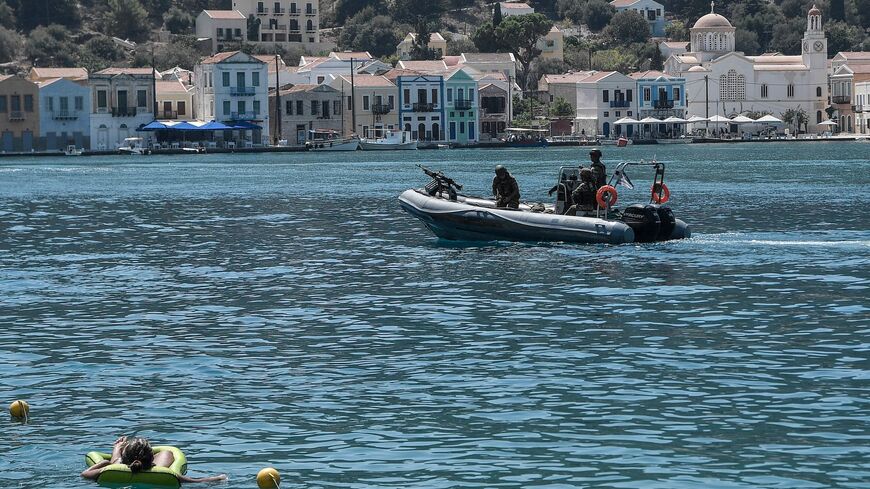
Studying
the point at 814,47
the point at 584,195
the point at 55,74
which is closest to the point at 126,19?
the point at 55,74

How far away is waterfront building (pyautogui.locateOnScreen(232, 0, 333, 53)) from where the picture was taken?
568 feet

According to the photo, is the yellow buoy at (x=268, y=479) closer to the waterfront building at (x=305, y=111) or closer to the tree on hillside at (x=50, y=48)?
the waterfront building at (x=305, y=111)

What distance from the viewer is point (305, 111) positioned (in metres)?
131

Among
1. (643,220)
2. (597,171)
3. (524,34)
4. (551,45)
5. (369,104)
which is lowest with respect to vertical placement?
(643,220)

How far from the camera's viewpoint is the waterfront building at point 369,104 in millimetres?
132500

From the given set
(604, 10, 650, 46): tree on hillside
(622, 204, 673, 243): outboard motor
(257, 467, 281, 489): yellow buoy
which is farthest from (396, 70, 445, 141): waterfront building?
(257, 467, 281, 489): yellow buoy

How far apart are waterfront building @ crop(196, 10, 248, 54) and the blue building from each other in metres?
46.4

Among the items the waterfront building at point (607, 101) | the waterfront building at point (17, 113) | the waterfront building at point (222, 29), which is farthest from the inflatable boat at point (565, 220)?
the waterfront building at point (222, 29)

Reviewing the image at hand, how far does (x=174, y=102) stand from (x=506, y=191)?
9857cm

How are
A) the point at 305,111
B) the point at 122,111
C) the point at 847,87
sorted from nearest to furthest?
the point at 122,111, the point at 305,111, the point at 847,87

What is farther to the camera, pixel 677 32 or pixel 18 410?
pixel 677 32

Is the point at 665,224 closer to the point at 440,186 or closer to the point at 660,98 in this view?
the point at 440,186

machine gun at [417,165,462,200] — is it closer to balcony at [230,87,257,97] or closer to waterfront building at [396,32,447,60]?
balcony at [230,87,257,97]

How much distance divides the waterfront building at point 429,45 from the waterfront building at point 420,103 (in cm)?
2923
